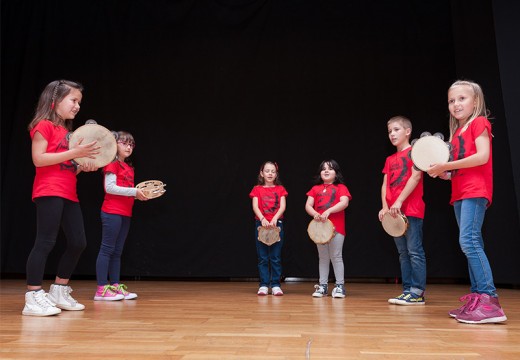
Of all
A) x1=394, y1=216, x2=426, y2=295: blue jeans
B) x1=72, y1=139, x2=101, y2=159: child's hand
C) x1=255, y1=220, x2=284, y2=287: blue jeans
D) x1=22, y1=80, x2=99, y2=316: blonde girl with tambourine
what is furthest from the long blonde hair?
x1=394, y1=216, x2=426, y2=295: blue jeans

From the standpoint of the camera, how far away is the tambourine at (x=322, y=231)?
3.86 meters

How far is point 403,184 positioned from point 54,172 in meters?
2.40

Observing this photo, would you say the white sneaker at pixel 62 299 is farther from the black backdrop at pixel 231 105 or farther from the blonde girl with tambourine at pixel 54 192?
the black backdrop at pixel 231 105

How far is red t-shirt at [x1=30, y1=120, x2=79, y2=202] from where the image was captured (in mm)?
2721

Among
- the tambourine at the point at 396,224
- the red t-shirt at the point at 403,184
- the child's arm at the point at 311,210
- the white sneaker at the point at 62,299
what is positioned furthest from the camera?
the child's arm at the point at 311,210

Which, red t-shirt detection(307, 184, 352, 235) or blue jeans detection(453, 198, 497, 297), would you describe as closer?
blue jeans detection(453, 198, 497, 297)

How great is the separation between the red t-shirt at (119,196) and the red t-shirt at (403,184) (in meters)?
2.08

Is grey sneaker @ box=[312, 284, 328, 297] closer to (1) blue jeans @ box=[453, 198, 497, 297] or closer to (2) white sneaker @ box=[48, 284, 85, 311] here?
(1) blue jeans @ box=[453, 198, 497, 297]

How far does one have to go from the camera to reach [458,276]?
5.36m

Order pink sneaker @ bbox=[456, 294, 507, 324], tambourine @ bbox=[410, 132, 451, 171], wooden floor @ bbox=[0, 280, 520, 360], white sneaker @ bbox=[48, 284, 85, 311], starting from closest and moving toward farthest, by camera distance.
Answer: wooden floor @ bbox=[0, 280, 520, 360]
pink sneaker @ bbox=[456, 294, 507, 324]
tambourine @ bbox=[410, 132, 451, 171]
white sneaker @ bbox=[48, 284, 85, 311]

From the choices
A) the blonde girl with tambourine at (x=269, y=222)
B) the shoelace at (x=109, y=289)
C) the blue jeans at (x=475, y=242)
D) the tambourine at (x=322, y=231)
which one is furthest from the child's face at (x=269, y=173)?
the blue jeans at (x=475, y=242)

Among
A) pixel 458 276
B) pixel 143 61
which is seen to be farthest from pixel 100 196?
pixel 458 276

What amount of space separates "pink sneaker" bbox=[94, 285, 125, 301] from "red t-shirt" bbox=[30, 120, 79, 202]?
0.97 metres

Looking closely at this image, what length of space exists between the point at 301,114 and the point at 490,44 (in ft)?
7.17
